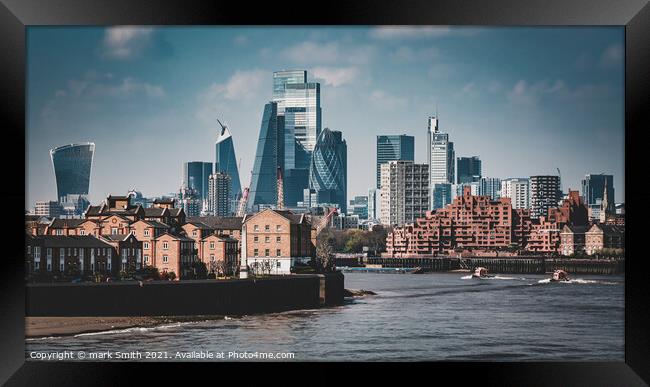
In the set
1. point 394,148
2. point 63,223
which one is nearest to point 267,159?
point 394,148

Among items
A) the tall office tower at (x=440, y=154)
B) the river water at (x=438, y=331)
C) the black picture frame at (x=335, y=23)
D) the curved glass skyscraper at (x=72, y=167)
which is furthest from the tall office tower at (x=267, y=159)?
the black picture frame at (x=335, y=23)

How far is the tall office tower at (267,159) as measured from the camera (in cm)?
1152

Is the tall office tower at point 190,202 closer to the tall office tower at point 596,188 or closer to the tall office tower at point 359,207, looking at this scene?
the tall office tower at point 359,207

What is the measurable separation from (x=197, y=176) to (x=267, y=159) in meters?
0.96

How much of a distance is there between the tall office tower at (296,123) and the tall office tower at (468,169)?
1831 millimetres

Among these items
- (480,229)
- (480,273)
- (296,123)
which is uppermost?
(296,123)

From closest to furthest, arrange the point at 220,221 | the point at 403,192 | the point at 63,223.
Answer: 1. the point at 63,223
2. the point at 403,192
3. the point at 220,221

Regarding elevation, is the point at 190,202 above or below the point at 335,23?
below

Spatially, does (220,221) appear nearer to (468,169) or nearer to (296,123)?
(296,123)

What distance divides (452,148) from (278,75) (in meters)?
2.29

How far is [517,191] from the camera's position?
1193 centimetres

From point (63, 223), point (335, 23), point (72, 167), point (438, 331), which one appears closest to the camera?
point (335, 23)

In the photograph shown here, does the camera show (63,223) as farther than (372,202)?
No
